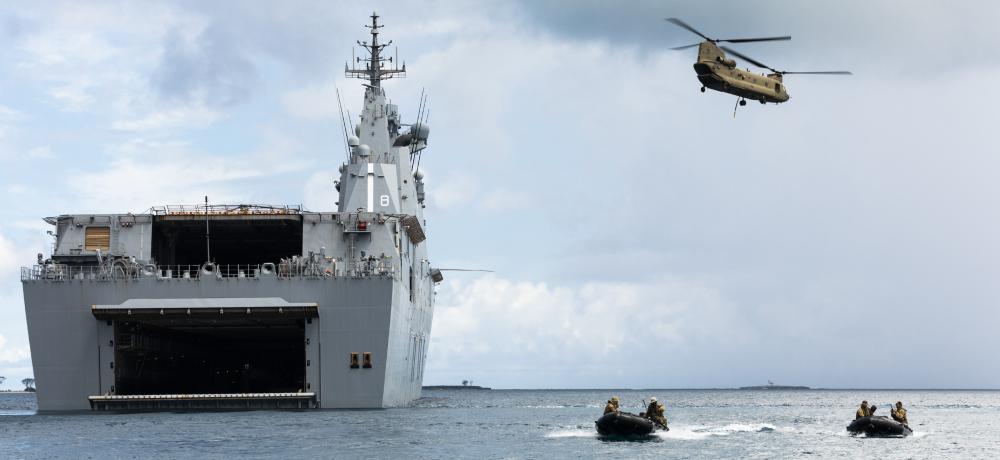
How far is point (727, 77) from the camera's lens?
46.4 m

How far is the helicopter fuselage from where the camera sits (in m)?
45.8

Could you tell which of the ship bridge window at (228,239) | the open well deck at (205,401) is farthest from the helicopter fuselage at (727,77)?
the open well deck at (205,401)

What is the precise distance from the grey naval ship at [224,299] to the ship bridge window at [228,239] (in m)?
0.09

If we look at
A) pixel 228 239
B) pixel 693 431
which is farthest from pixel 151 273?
pixel 693 431

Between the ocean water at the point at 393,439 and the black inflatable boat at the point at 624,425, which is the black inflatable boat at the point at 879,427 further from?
the black inflatable boat at the point at 624,425

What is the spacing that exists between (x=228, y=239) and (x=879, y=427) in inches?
1201

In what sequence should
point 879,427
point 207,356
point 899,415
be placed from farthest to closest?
point 207,356
point 899,415
point 879,427

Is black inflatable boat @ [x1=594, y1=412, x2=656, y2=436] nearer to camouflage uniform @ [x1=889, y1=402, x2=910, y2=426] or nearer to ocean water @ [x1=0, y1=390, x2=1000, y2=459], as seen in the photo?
ocean water @ [x1=0, y1=390, x2=1000, y2=459]

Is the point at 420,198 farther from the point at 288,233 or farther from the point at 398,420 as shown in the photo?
the point at 398,420

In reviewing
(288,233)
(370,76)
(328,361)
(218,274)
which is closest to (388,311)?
(328,361)

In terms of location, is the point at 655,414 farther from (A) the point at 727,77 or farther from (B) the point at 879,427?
(A) the point at 727,77

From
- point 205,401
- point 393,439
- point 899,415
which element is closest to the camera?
point 393,439

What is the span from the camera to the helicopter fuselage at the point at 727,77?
45.8 meters

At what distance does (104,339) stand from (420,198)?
30.8 metres
